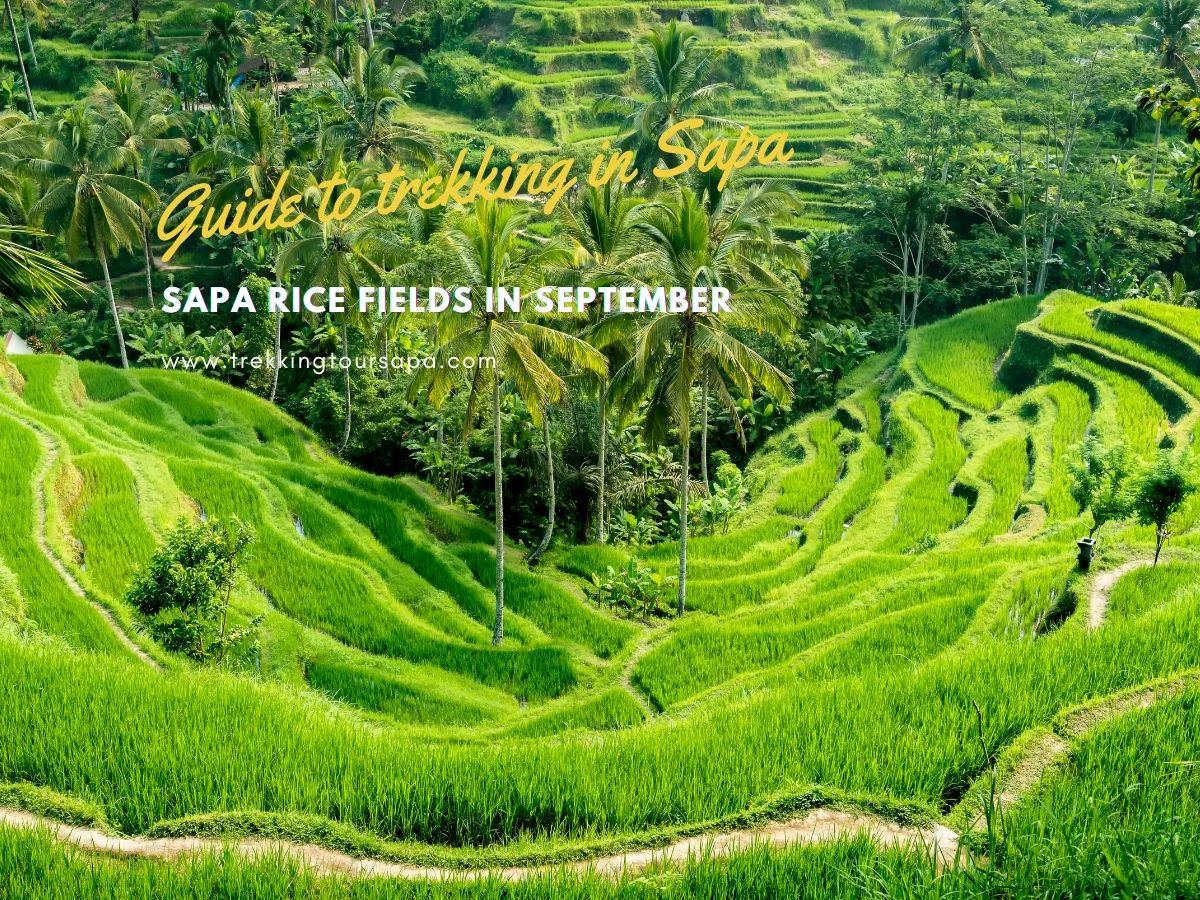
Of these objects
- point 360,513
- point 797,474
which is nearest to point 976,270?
point 797,474

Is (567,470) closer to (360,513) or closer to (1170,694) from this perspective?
(360,513)

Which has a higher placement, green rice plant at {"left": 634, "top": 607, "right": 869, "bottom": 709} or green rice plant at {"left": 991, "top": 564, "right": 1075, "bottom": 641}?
green rice plant at {"left": 991, "top": 564, "right": 1075, "bottom": 641}

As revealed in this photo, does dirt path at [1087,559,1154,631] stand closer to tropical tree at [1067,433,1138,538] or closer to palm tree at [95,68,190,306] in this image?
tropical tree at [1067,433,1138,538]

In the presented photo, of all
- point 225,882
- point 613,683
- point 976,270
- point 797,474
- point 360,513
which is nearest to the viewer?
point 225,882

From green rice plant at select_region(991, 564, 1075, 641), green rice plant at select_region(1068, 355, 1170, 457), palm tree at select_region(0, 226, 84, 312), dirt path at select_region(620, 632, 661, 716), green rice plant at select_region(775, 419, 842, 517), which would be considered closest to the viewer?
palm tree at select_region(0, 226, 84, 312)

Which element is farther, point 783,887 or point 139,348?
point 139,348

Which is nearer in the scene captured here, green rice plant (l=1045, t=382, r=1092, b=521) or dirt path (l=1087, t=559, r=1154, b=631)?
dirt path (l=1087, t=559, r=1154, b=631)

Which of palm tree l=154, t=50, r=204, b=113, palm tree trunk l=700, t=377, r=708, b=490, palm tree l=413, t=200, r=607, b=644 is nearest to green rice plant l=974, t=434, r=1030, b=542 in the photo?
palm tree trunk l=700, t=377, r=708, b=490

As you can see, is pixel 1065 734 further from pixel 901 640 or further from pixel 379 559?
pixel 379 559
